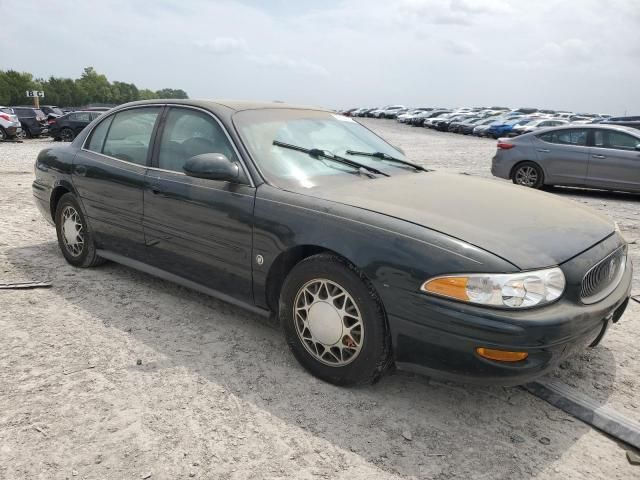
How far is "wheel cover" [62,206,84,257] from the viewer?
4.85m

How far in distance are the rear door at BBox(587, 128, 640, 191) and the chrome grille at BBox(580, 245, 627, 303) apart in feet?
24.3

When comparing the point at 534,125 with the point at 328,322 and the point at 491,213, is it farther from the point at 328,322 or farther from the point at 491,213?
the point at 328,322

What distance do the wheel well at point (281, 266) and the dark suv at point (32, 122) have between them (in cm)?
2615

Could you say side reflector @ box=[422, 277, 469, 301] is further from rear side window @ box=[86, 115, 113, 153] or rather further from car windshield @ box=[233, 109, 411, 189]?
rear side window @ box=[86, 115, 113, 153]

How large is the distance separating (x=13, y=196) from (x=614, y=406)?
856 centimetres

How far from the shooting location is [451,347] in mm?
2574

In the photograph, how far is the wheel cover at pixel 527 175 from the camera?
35.1ft

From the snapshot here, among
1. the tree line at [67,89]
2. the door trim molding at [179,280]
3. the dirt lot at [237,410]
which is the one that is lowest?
the dirt lot at [237,410]

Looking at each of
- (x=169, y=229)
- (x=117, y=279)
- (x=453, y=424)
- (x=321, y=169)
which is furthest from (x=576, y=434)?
(x=117, y=279)

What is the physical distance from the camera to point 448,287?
2564mm

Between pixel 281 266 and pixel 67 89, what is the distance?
436 ft

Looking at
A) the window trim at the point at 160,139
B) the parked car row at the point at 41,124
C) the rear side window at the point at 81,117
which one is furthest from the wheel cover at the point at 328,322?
the rear side window at the point at 81,117

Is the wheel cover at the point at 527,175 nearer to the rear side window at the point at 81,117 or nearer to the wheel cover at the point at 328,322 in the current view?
the wheel cover at the point at 328,322

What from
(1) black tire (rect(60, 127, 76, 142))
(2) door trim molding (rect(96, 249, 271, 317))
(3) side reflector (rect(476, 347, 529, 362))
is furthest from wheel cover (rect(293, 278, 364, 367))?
(1) black tire (rect(60, 127, 76, 142))
